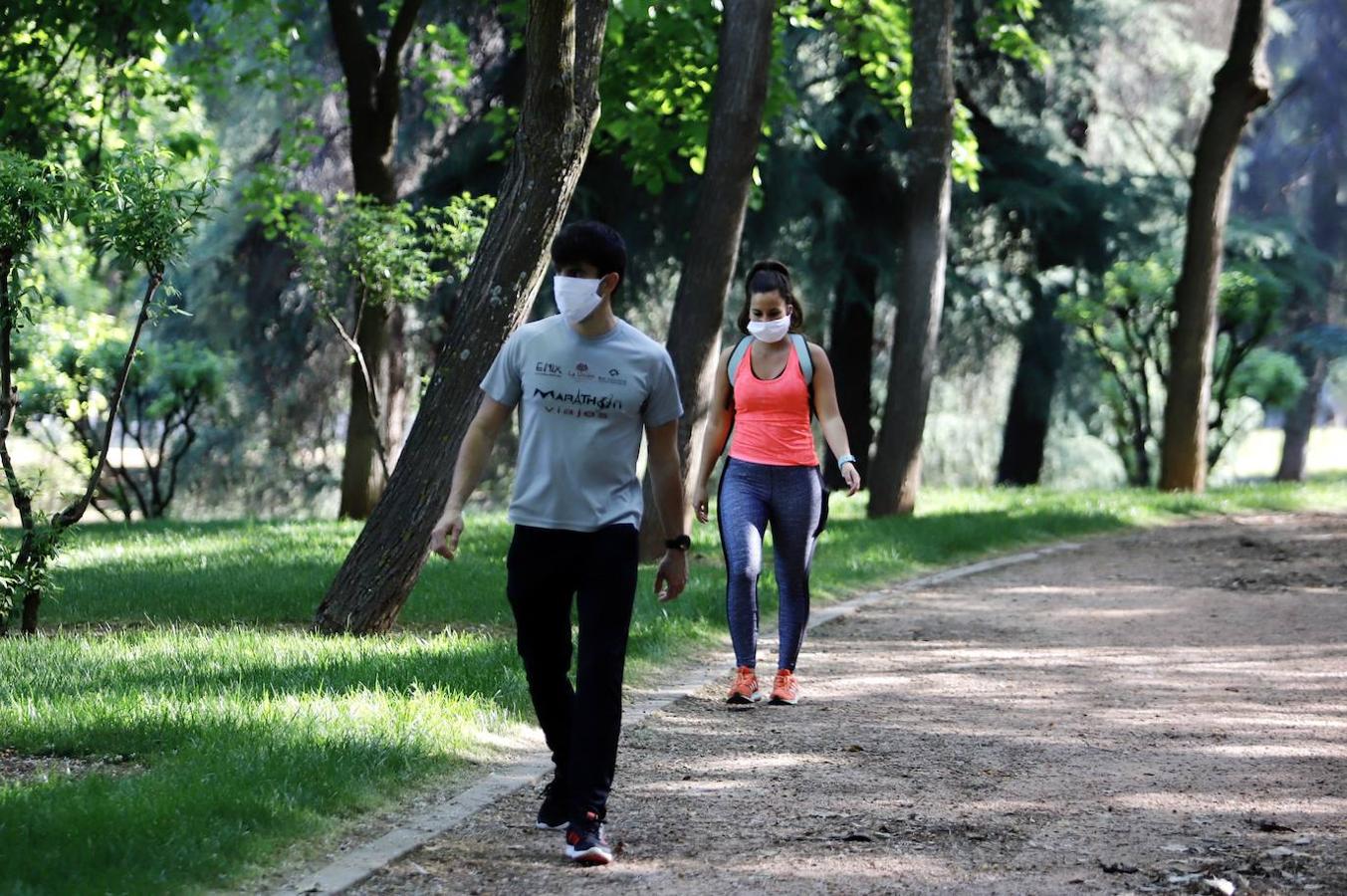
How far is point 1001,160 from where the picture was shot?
21781mm

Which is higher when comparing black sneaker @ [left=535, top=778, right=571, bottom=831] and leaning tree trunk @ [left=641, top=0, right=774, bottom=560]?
leaning tree trunk @ [left=641, top=0, right=774, bottom=560]

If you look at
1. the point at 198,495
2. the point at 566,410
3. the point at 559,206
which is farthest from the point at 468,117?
the point at 566,410

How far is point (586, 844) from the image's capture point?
5.04 metres

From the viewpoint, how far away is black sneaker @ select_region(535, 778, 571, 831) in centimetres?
546

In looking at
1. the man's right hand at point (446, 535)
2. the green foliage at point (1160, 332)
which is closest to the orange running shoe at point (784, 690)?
the man's right hand at point (446, 535)

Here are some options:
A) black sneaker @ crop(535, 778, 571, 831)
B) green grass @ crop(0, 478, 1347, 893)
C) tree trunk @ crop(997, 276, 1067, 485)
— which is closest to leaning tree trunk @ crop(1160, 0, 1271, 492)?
tree trunk @ crop(997, 276, 1067, 485)

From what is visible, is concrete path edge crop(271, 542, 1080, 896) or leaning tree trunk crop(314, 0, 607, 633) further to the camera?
leaning tree trunk crop(314, 0, 607, 633)

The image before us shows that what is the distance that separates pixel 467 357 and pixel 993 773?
394 cm

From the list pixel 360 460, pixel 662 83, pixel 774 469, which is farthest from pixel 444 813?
pixel 360 460

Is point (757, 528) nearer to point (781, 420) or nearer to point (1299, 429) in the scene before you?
point (781, 420)

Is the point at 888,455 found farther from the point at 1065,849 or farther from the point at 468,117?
the point at 1065,849

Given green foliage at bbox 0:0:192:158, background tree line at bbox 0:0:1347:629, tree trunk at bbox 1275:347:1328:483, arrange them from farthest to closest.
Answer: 1. tree trunk at bbox 1275:347:1328:483
2. green foliage at bbox 0:0:192:158
3. background tree line at bbox 0:0:1347:629

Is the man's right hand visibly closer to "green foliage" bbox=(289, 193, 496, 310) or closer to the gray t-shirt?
the gray t-shirt

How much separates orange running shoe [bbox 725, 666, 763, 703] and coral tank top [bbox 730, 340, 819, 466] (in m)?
0.98
